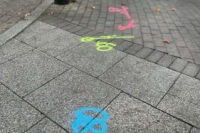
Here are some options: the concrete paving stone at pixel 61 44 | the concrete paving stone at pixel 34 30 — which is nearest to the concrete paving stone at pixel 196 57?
the concrete paving stone at pixel 61 44

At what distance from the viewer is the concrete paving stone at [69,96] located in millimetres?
2641

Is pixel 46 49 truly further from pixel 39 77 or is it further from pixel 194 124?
pixel 194 124

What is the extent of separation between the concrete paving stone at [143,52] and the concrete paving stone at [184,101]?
79 cm

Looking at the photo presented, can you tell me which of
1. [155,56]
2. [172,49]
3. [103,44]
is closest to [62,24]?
[103,44]

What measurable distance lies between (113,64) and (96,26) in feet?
5.15

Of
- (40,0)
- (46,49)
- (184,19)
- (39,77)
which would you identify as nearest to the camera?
(39,77)

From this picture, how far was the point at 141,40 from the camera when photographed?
170 inches

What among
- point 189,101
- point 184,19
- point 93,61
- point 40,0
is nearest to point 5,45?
point 93,61

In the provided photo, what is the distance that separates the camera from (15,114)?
8.51ft

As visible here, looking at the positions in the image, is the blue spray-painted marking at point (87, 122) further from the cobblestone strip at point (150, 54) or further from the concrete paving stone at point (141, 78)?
the cobblestone strip at point (150, 54)

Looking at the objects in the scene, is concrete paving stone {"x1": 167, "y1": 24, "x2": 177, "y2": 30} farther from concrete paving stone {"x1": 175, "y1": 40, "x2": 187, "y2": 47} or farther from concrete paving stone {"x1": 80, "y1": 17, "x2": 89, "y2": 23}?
concrete paving stone {"x1": 80, "y1": 17, "x2": 89, "y2": 23}

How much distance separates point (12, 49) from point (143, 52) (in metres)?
2.43

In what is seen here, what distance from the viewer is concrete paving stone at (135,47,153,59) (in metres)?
3.83

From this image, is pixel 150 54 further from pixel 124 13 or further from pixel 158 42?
pixel 124 13
